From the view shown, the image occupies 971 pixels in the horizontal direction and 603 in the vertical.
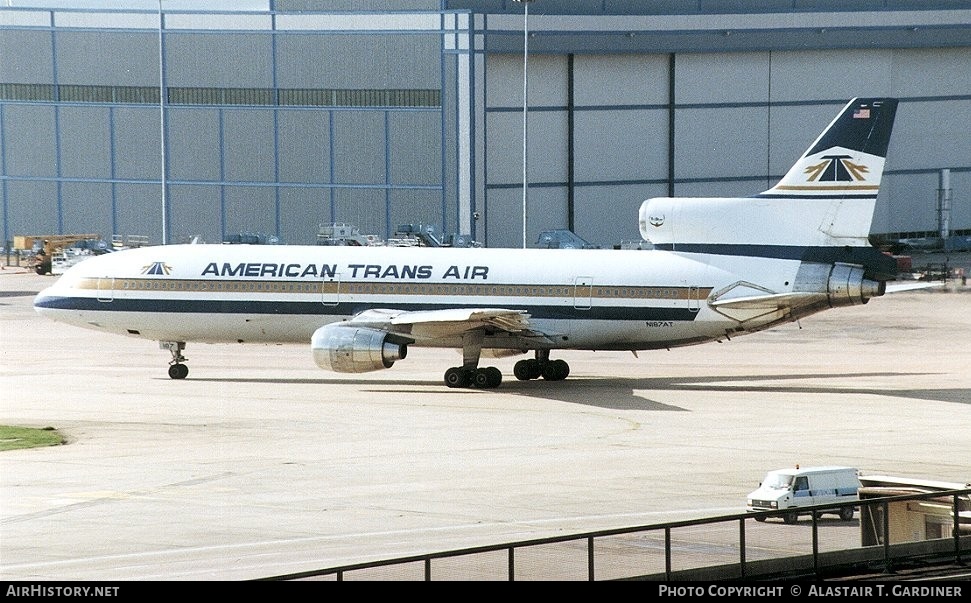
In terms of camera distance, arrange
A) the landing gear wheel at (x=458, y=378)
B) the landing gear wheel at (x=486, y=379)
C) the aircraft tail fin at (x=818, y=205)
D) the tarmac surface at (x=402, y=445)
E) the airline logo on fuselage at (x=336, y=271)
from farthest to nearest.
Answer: the airline logo on fuselage at (x=336, y=271) < the landing gear wheel at (x=458, y=378) < the landing gear wheel at (x=486, y=379) < the aircraft tail fin at (x=818, y=205) < the tarmac surface at (x=402, y=445)

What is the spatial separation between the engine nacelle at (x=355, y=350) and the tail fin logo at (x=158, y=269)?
6.73 m

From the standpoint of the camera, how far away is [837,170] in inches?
1854

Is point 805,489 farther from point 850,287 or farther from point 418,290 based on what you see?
point 418,290

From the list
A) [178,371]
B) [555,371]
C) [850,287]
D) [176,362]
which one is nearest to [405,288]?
[555,371]

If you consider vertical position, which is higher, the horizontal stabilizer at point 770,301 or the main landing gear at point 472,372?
the horizontal stabilizer at point 770,301

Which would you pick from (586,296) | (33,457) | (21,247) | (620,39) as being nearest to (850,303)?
(586,296)

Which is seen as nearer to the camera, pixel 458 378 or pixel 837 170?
pixel 837 170

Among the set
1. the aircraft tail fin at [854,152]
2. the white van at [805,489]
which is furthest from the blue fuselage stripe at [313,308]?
the white van at [805,489]

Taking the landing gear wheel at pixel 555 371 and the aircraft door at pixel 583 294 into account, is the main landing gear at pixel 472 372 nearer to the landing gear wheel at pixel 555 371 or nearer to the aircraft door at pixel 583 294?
the landing gear wheel at pixel 555 371

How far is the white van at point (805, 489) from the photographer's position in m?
27.6

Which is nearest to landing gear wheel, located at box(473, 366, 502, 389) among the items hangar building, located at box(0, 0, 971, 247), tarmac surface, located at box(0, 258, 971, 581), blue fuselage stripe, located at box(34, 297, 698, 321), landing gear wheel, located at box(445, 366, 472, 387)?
landing gear wheel, located at box(445, 366, 472, 387)

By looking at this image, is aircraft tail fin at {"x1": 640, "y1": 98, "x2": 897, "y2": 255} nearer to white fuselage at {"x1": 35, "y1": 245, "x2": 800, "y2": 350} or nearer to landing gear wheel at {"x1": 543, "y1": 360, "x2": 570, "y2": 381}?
white fuselage at {"x1": 35, "y1": 245, "x2": 800, "y2": 350}

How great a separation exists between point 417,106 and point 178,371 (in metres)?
45.0

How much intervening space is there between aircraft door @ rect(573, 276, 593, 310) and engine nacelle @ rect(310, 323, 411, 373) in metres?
5.72
